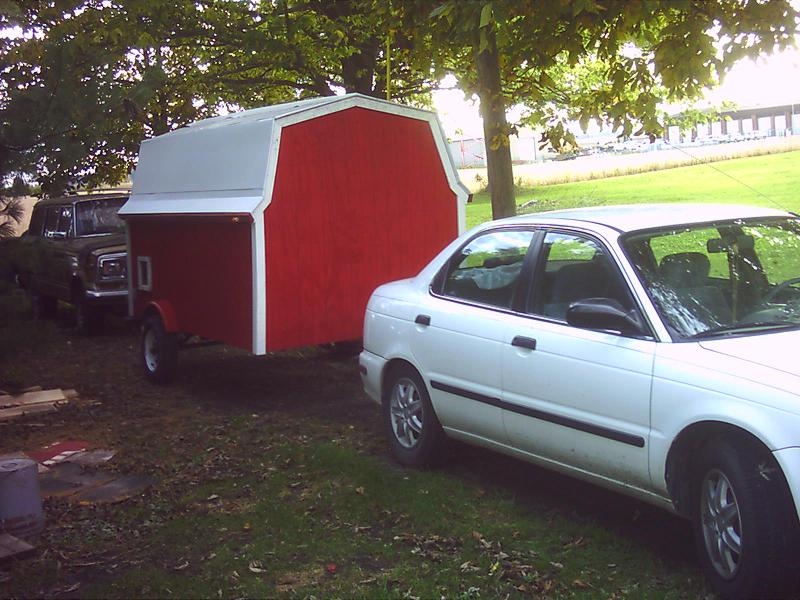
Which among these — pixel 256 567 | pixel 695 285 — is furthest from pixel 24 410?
pixel 695 285

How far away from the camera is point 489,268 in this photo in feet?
19.1

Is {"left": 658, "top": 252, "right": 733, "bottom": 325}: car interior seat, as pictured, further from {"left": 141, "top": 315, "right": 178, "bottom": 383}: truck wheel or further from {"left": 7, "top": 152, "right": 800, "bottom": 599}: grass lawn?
{"left": 141, "top": 315, "right": 178, "bottom": 383}: truck wheel

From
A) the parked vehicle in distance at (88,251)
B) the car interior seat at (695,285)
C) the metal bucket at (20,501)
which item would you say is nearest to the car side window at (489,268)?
the car interior seat at (695,285)

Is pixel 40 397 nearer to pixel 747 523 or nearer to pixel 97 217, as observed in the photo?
pixel 97 217

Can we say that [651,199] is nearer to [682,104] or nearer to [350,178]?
[682,104]

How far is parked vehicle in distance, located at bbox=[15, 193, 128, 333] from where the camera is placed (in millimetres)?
12758

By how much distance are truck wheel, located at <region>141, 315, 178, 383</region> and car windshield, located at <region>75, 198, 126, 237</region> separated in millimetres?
4244

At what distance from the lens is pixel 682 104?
44.1 feet

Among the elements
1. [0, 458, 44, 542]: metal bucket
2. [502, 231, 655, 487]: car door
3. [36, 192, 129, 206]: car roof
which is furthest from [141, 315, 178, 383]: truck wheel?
[502, 231, 655, 487]: car door

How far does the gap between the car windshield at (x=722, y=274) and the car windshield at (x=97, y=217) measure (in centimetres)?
1027

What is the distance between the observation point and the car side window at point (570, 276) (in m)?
4.95

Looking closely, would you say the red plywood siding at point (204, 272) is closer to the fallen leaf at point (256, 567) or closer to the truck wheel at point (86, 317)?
the truck wheel at point (86, 317)

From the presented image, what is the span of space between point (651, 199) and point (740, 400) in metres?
8.35

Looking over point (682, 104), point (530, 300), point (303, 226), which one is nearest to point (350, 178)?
point (303, 226)
